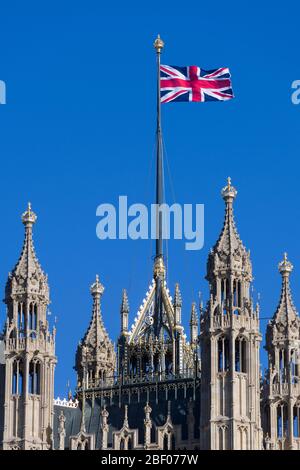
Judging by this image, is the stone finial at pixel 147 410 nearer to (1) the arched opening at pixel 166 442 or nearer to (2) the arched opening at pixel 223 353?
(1) the arched opening at pixel 166 442

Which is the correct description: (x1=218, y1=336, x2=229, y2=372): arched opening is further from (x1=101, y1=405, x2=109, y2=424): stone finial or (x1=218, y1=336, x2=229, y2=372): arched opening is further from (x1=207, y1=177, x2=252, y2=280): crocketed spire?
(x1=101, y1=405, x2=109, y2=424): stone finial

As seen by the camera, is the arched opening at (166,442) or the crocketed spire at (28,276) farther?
the crocketed spire at (28,276)

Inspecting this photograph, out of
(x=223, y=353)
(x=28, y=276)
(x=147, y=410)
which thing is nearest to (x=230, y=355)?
(x=223, y=353)

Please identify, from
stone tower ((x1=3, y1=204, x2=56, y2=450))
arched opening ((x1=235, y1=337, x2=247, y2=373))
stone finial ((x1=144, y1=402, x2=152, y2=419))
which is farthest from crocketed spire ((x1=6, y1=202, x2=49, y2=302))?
arched opening ((x1=235, y1=337, x2=247, y2=373))

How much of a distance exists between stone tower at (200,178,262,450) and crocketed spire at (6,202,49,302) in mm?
11142

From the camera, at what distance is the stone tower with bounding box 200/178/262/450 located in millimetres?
185750

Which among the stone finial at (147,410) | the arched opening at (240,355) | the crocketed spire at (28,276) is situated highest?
the crocketed spire at (28,276)

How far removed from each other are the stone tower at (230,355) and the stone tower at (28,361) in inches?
413

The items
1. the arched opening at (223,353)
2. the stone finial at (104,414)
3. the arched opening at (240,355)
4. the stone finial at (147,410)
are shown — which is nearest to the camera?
the arched opening at (223,353)

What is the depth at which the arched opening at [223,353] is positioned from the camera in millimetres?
187625

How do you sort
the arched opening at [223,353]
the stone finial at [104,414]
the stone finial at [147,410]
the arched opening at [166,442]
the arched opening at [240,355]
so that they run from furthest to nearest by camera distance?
the stone finial at [104,414]
the stone finial at [147,410]
the arched opening at [166,442]
the arched opening at [240,355]
the arched opening at [223,353]

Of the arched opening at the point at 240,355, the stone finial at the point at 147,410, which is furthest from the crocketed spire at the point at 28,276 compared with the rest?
the arched opening at the point at 240,355
